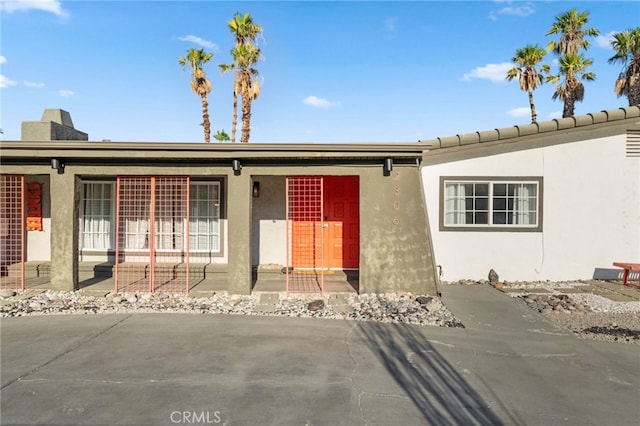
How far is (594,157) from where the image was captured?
9.12 meters

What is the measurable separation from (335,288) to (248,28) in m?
17.4

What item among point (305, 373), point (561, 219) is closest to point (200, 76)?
point (561, 219)

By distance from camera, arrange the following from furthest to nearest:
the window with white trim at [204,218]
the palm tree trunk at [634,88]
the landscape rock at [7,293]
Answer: the palm tree trunk at [634,88], the window with white trim at [204,218], the landscape rock at [7,293]

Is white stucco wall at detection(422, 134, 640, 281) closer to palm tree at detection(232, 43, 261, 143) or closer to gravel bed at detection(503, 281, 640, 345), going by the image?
gravel bed at detection(503, 281, 640, 345)

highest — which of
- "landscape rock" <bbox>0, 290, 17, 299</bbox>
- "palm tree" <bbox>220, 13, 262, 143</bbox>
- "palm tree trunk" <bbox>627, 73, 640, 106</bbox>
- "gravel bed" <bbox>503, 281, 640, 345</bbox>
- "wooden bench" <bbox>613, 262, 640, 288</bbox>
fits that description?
"palm tree" <bbox>220, 13, 262, 143</bbox>

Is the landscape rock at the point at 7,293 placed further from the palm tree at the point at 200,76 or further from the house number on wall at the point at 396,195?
the palm tree at the point at 200,76

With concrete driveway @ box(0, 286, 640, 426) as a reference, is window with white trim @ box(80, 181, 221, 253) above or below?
above

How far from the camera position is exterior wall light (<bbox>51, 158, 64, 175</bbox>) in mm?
7873

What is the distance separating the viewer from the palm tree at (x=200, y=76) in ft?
68.7

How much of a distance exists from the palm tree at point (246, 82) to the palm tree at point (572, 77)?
15.5 meters

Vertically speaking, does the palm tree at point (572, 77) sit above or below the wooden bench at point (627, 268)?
above

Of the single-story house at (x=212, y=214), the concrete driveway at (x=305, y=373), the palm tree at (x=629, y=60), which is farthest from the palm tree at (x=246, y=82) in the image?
the palm tree at (x=629, y=60)

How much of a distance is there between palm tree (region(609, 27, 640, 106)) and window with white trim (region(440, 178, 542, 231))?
15.4 metres

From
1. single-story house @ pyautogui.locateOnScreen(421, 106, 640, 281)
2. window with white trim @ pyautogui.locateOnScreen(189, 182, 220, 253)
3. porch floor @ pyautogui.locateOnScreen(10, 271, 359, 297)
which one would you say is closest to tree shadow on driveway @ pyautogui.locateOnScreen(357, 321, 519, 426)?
porch floor @ pyautogui.locateOnScreen(10, 271, 359, 297)
